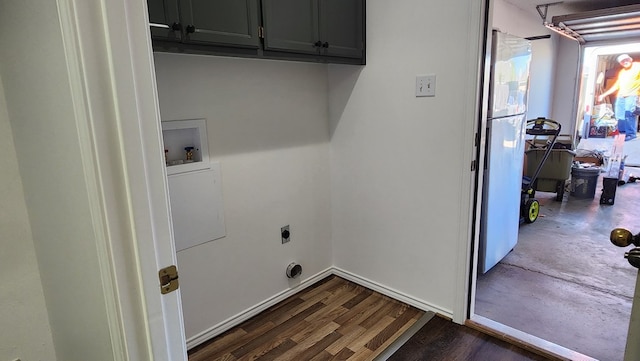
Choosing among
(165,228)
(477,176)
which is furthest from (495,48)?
(165,228)

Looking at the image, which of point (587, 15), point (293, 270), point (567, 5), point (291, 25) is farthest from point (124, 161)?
point (567, 5)

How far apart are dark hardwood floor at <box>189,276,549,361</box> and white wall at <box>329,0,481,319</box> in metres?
0.19

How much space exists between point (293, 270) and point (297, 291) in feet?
0.60

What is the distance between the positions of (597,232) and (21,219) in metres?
4.63

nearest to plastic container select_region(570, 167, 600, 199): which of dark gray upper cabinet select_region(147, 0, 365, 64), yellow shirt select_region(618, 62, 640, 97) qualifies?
yellow shirt select_region(618, 62, 640, 97)

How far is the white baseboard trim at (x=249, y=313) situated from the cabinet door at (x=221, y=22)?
5.03 ft

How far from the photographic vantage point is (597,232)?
3.83 meters

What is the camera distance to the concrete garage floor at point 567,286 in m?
2.21

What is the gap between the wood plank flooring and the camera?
6.55 ft

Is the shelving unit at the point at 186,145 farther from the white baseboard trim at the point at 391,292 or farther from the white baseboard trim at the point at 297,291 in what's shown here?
the white baseboard trim at the point at 391,292

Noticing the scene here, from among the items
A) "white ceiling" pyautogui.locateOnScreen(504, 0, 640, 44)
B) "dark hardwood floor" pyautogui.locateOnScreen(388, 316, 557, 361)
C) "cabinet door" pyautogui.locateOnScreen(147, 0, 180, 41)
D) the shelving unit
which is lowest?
"dark hardwood floor" pyautogui.locateOnScreen(388, 316, 557, 361)

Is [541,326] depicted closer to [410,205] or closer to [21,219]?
[410,205]

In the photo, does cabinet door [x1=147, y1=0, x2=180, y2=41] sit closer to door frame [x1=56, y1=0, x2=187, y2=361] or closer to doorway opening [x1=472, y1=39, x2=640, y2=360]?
door frame [x1=56, y1=0, x2=187, y2=361]

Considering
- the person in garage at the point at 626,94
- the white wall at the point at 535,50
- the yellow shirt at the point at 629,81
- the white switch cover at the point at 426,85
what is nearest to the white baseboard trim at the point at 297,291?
the white switch cover at the point at 426,85
